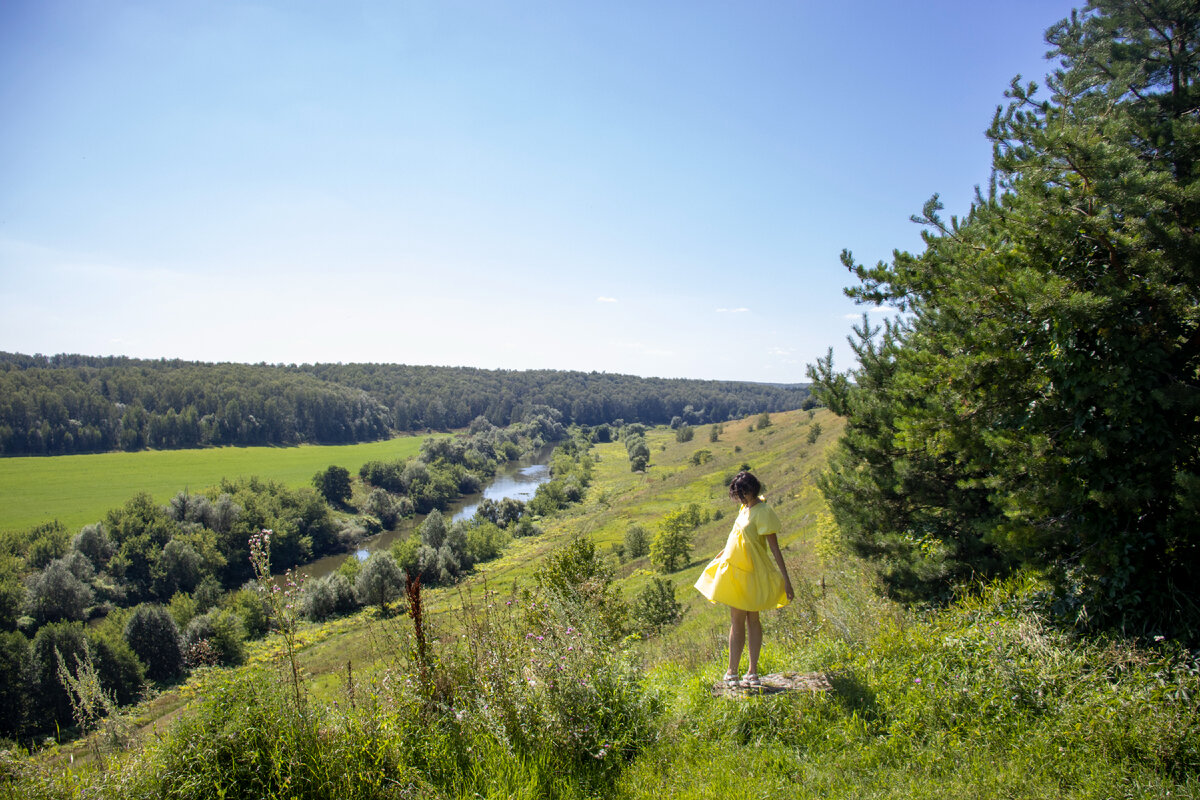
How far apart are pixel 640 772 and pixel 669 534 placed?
3095 centimetres

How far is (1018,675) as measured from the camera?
3.91 metres

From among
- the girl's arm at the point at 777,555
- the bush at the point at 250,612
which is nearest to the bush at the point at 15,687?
the bush at the point at 250,612

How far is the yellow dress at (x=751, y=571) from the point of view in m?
4.40

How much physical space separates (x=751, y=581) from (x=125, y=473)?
91661 mm

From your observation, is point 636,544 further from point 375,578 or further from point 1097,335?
point 1097,335

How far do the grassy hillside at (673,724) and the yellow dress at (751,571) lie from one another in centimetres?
72

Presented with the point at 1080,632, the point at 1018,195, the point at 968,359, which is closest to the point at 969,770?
the point at 1080,632

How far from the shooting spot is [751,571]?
4422 mm

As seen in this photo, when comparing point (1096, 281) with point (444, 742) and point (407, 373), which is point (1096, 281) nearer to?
point (444, 742)

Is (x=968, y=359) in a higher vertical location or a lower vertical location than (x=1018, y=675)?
higher

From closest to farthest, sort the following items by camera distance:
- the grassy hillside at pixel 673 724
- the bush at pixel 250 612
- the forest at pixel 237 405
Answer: the grassy hillside at pixel 673 724 → the bush at pixel 250 612 → the forest at pixel 237 405

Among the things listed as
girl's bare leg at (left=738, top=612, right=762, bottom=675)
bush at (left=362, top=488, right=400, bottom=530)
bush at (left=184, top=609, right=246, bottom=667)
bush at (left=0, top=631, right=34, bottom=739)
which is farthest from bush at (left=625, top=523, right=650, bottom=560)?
girl's bare leg at (left=738, top=612, right=762, bottom=675)

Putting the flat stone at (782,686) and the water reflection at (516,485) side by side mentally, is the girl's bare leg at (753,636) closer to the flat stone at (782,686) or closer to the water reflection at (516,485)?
the flat stone at (782,686)

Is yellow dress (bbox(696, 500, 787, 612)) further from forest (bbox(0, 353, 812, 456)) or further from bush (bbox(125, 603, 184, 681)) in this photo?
forest (bbox(0, 353, 812, 456))
